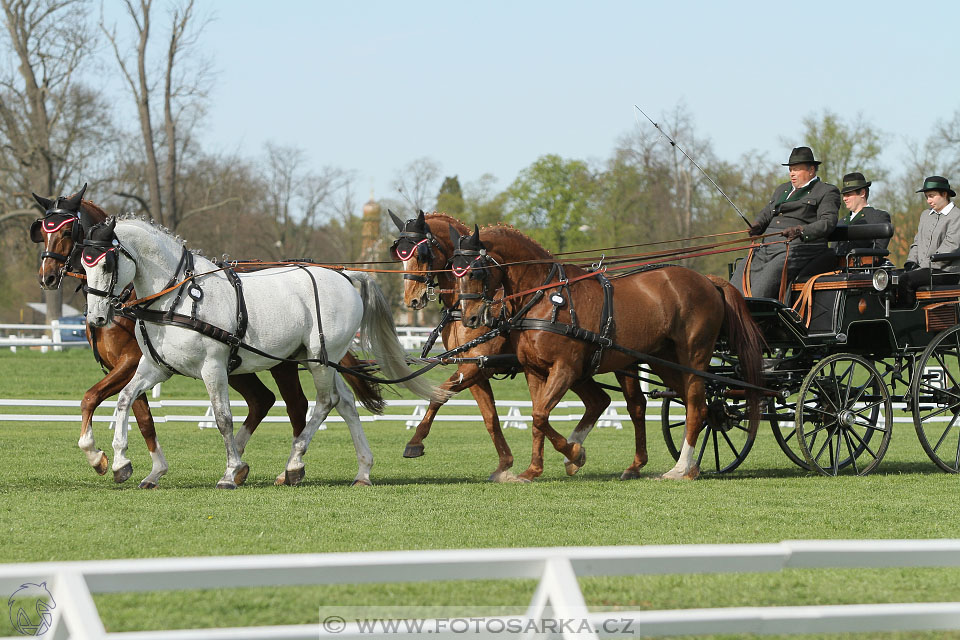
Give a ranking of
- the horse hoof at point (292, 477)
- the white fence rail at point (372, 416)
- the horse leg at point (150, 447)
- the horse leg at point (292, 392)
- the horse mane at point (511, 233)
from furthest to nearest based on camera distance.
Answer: the white fence rail at point (372, 416)
the horse leg at point (292, 392)
the horse mane at point (511, 233)
the horse hoof at point (292, 477)
the horse leg at point (150, 447)

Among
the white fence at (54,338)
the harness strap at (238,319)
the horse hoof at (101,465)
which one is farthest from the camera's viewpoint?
the white fence at (54,338)

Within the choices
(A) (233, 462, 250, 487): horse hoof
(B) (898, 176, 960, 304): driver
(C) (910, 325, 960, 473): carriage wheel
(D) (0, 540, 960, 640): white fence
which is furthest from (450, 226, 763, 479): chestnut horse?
(D) (0, 540, 960, 640): white fence

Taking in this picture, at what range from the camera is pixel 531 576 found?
327cm

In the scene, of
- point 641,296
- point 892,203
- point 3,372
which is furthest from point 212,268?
point 892,203

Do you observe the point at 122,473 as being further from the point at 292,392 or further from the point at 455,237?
Answer: the point at 455,237

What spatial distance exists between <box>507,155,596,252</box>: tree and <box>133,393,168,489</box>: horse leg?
48751 millimetres

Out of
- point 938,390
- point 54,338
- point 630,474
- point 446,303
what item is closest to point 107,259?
point 446,303

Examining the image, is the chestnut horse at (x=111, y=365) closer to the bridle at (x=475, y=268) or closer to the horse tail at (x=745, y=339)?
the bridle at (x=475, y=268)

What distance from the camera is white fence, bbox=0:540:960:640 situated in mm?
2990

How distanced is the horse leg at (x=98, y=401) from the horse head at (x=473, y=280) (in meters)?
2.94

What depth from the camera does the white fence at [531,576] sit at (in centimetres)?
299

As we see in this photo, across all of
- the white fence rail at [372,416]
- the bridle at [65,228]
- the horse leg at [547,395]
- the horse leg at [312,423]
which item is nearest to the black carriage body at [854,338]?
the horse leg at [547,395]

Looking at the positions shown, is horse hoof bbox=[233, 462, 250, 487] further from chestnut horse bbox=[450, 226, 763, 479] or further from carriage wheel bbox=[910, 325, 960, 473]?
carriage wheel bbox=[910, 325, 960, 473]

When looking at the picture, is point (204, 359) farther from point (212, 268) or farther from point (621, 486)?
point (621, 486)
